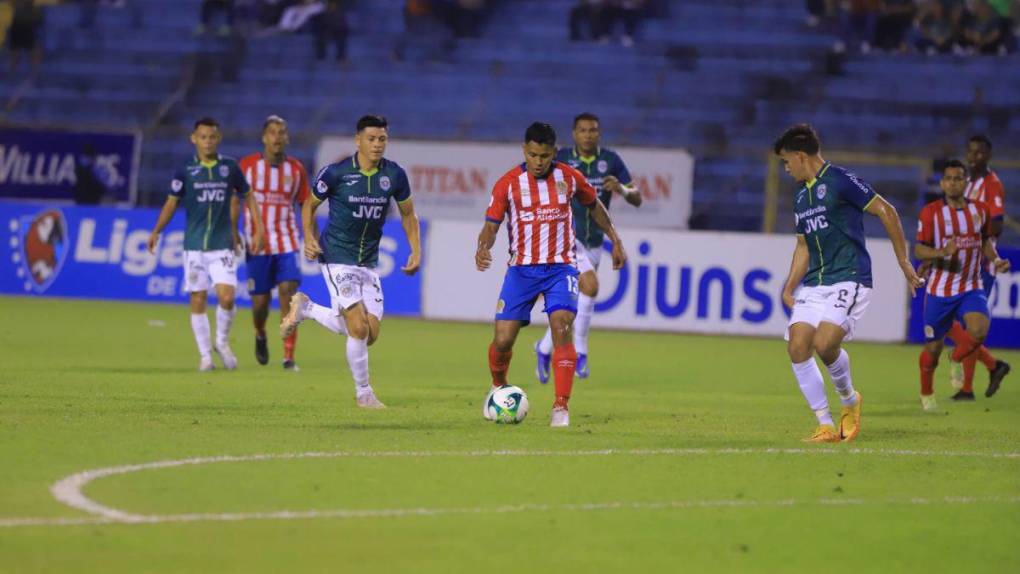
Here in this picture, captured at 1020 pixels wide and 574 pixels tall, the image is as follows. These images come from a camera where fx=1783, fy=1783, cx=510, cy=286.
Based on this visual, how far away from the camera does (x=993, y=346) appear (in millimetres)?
22469

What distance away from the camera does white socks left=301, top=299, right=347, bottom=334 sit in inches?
511

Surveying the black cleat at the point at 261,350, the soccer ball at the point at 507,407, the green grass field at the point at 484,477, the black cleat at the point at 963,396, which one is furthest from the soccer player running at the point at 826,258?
the black cleat at the point at 261,350

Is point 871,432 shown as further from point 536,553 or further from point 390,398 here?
point 536,553

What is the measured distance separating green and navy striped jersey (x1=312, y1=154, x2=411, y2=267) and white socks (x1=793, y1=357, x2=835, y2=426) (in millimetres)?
3238

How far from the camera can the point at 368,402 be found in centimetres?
1264

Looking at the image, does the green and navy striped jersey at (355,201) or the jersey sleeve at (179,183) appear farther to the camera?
the jersey sleeve at (179,183)

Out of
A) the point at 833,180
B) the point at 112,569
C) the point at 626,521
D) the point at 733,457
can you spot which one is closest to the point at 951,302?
the point at 833,180

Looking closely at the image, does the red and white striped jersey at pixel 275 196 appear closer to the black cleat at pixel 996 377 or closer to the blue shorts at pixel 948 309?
the blue shorts at pixel 948 309

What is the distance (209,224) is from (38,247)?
10370 millimetres

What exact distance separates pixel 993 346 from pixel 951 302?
26.2 feet

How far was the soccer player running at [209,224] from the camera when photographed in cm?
1588

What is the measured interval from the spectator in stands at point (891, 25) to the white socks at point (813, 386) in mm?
19480

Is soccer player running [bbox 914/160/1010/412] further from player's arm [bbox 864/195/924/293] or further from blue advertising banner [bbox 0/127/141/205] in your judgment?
blue advertising banner [bbox 0/127/141/205]

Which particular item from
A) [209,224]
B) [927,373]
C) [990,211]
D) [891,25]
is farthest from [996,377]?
[891,25]
